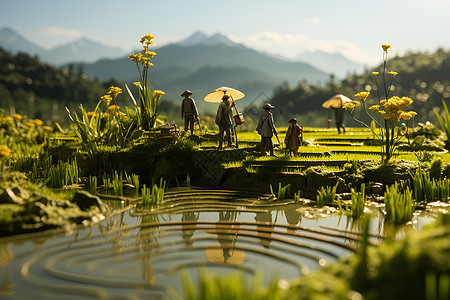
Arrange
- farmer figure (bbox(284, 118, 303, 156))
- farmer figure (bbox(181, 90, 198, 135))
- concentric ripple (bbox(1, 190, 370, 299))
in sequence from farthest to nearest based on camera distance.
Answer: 1. farmer figure (bbox(181, 90, 198, 135))
2. farmer figure (bbox(284, 118, 303, 156))
3. concentric ripple (bbox(1, 190, 370, 299))

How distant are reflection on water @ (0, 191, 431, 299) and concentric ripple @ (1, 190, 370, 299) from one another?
0.01 m

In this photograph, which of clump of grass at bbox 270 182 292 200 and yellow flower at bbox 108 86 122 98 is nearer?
clump of grass at bbox 270 182 292 200

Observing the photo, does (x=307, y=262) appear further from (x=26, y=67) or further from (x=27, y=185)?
(x=26, y=67)

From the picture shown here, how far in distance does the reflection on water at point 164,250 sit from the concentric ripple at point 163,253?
1cm

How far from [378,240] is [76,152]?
9.18 meters

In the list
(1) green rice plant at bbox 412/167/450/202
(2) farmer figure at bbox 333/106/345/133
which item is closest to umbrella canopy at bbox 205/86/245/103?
(1) green rice plant at bbox 412/167/450/202

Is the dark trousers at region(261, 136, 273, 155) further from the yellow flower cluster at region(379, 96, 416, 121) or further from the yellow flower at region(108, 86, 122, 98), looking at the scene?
the yellow flower at region(108, 86, 122, 98)

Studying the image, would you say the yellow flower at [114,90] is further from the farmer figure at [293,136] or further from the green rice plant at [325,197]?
the green rice plant at [325,197]

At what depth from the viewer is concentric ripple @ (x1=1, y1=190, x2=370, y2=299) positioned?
4469 mm

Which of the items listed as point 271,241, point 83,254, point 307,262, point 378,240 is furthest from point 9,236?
point 378,240

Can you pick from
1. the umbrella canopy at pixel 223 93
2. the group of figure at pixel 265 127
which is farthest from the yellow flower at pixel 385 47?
the umbrella canopy at pixel 223 93

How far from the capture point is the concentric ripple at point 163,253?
4469 millimetres

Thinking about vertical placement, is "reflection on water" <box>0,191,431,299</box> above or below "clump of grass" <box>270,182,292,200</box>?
below

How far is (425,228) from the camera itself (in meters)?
3.65
